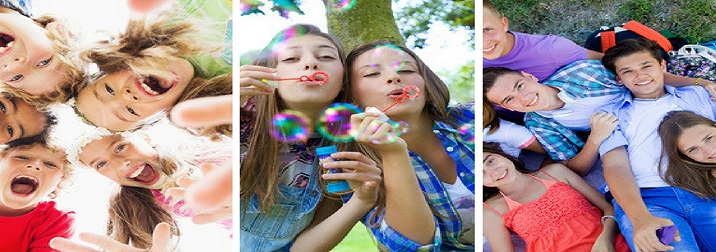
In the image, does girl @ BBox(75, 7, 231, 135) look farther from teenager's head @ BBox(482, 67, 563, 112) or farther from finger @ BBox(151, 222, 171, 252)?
teenager's head @ BBox(482, 67, 563, 112)

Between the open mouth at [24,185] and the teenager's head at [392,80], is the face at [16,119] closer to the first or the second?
the open mouth at [24,185]

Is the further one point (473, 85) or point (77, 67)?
point (473, 85)

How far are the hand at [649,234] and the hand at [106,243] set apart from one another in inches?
67.2

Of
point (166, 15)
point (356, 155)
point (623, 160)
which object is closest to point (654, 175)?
point (623, 160)

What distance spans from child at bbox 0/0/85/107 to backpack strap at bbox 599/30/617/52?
76.1 inches

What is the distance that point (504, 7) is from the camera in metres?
3.15

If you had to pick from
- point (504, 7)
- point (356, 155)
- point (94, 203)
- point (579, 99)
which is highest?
point (504, 7)

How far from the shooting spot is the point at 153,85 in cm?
293

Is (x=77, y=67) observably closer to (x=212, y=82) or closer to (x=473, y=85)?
(x=212, y=82)

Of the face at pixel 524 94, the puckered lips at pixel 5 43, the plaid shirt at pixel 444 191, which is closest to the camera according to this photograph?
the puckered lips at pixel 5 43

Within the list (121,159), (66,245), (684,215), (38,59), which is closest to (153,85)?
(121,159)

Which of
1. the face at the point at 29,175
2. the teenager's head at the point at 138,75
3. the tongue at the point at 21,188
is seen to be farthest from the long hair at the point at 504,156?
the tongue at the point at 21,188

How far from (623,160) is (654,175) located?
12 centimetres

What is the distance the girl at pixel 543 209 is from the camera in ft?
9.78
